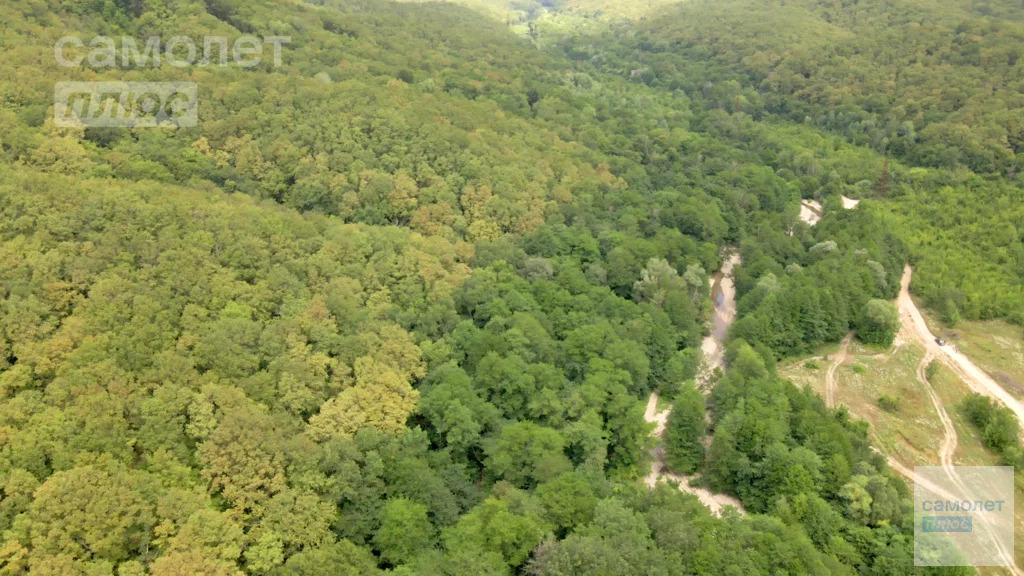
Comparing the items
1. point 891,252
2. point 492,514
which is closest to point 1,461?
point 492,514

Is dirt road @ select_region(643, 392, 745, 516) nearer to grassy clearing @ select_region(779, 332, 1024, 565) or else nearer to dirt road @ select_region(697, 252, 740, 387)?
dirt road @ select_region(697, 252, 740, 387)

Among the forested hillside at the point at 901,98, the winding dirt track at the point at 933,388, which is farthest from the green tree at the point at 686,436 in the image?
the forested hillside at the point at 901,98

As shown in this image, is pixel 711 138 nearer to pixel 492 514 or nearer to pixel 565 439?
pixel 565 439

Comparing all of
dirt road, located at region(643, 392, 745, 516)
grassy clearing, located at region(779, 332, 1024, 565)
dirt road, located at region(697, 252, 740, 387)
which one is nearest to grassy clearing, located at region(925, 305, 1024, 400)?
grassy clearing, located at region(779, 332, 1024, 565)

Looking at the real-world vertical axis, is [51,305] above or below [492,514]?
above

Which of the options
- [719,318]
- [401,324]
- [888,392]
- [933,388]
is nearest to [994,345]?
[933,388]
